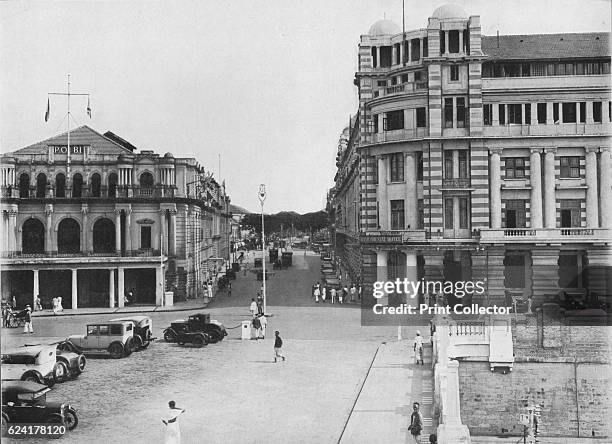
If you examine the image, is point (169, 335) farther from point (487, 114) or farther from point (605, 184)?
point (605, 184)

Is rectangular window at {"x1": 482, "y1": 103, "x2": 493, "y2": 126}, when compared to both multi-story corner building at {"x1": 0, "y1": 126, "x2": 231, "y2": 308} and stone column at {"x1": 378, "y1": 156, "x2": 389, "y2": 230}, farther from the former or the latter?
multi-story corner building at {"x1": 0, "y1": 126, "x2": 231, "y2": 308}

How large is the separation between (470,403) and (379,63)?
12692mm

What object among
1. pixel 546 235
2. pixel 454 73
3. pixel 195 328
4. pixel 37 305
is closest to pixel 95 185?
pixel 37 305

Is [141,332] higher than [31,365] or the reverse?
higher

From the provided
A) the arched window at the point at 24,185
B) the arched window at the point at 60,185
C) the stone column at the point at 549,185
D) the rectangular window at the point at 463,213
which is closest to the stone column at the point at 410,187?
the rectangular window at the point at 463,213

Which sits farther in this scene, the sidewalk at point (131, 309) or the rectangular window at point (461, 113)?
the rectangular window at point (461, 113)

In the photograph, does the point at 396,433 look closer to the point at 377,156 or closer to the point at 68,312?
the point at 68,312

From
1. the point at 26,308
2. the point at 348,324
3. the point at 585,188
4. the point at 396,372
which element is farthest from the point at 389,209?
the point at 26,308

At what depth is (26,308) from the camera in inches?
718

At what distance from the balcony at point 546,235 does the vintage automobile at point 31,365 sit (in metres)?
15.4

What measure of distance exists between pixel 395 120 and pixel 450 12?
4.64 meters

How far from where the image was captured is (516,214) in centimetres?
2255

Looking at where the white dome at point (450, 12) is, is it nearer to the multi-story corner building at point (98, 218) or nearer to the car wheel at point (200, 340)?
the multi-story corner building at point (98, 218)

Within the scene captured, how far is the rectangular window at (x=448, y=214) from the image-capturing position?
23266mm
